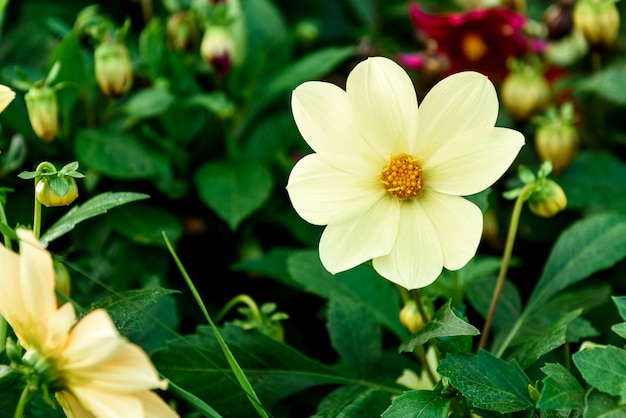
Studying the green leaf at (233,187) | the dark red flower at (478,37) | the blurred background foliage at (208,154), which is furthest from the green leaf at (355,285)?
the dark red flower at (478,37)

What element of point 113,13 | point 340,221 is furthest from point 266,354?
point 113,13

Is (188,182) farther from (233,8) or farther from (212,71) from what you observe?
(233,8)

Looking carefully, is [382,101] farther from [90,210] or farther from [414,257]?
[90,210]

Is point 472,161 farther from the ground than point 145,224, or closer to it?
farther from the ground

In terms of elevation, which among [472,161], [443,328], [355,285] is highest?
[472,161]

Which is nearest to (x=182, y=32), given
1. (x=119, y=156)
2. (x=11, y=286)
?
(x=119, y=156)

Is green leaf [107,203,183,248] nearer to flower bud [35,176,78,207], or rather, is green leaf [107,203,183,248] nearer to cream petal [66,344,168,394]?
flower bud [35,176,78,207]

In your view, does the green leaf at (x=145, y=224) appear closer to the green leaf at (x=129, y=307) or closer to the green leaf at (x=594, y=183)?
the green leaf at (x=129, y=307)
